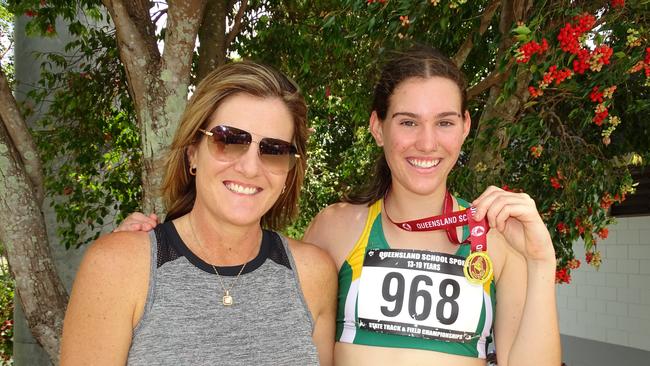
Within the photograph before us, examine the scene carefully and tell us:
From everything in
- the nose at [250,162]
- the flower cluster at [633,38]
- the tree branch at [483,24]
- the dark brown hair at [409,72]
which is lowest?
the nose at [250,162]

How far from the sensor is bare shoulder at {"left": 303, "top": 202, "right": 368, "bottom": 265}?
2.71 meters

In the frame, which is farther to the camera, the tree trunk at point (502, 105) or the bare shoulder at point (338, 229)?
the tree trunk at point (502, 105)

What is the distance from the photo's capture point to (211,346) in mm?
1953

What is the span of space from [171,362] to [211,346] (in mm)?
119

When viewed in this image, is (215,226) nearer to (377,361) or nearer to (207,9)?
(377,361)

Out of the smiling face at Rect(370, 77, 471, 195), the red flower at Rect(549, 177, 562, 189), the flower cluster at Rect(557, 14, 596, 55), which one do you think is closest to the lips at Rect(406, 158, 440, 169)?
the smiling face at Rect(370, 77, 471, 195)

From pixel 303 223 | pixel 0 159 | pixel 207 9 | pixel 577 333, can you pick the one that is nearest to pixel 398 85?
pixel 0 159

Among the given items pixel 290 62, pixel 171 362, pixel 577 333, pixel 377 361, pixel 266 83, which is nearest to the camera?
pixel 171 362

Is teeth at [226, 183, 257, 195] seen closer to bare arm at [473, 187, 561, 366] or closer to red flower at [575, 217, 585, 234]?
bare arm at [473, 187, 561, 366]

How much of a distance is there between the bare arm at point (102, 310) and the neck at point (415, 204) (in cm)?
116

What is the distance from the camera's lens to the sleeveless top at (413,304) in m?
2.46

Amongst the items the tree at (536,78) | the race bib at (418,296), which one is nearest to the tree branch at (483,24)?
the tree at (536,78)

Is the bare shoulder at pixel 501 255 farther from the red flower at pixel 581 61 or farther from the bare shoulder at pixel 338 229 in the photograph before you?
the red flower at pixel 581 61

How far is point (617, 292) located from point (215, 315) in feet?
28.9
